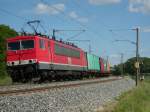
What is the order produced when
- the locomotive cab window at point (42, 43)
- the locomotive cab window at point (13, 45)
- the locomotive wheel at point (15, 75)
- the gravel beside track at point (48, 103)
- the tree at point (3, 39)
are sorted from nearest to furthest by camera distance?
the gravel beside track at point (48, 103) → the locomotive wheel at point (15, 75) → the locomotive cab window at point (42, 43) → the locomotive cab window at point (13, 45) → the tree at point (3, 39)

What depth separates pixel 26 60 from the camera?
25.7 m

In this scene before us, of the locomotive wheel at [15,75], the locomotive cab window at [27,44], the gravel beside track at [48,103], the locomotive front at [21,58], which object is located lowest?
the gravel beside track at [48,103]

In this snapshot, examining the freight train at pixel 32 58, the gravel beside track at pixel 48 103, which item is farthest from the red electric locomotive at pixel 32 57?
the gravel beside track at pixel 48 103

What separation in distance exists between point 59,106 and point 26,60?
1247 centimetres

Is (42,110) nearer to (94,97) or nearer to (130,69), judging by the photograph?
(94,97)

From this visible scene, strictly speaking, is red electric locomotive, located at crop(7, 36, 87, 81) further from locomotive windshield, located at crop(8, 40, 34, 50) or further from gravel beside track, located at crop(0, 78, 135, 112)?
gravel beside track, located at crop(0, 78, 135, 112)

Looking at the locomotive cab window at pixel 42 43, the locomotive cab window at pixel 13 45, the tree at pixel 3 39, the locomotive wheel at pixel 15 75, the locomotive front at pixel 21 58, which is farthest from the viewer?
the tree at pixel 3 39

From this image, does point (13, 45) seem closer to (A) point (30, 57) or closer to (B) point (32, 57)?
(A) point (30, 57)

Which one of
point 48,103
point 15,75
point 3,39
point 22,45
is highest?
point 3,39

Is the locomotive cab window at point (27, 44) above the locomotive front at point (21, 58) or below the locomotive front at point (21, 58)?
above

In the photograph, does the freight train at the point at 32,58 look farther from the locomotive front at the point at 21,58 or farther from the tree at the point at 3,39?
the tree at the point at 3,39

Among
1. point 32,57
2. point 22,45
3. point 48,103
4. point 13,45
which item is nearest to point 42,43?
point 22,45

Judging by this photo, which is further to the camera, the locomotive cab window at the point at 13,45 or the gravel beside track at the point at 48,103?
the locomotive cab window at the point at 13,45

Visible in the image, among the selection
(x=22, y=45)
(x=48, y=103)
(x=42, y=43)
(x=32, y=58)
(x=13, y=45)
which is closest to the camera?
(x=48, y=103)
